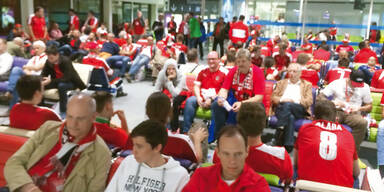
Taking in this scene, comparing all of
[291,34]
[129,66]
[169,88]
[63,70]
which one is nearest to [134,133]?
[169,88]

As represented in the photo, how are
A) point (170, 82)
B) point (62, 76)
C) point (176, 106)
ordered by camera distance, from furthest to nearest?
1. point (62, 76)
2. point (176, 106)
3. point (170, 82)

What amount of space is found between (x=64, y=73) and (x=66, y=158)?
13.5 ft

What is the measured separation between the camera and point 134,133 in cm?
220

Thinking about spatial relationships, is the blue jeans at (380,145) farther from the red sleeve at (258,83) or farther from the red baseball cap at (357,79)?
the red sleeve at (258,83)

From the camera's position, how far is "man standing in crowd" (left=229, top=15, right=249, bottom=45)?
484 inches

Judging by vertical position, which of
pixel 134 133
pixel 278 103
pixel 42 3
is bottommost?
pixel 278 103

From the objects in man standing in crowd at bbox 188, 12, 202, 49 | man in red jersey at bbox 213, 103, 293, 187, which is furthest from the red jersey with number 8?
man standing in crowd at bbox 188, 12, 202, 49

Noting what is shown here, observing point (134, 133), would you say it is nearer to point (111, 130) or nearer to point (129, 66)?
point (111, 130)

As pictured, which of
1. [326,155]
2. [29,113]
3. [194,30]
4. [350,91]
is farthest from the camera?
[194,30]

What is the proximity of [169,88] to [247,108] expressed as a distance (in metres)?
2.98

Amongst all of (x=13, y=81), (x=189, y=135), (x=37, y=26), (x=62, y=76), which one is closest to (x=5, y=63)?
(x=13, y=81)

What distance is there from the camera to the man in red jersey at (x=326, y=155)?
112 inches

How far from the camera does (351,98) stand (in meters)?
5.19

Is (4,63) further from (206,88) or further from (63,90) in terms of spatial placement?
(206,88)
